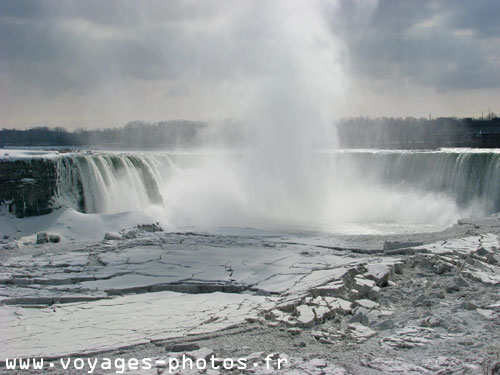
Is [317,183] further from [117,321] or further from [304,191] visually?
[117,321]

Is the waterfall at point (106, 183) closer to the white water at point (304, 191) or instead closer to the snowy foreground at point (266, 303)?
the white water at point (304, 191)

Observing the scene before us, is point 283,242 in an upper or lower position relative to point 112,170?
lower

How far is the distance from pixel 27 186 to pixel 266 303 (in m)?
10.7

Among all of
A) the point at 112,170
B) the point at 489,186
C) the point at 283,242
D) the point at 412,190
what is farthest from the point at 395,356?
the point at 412,190

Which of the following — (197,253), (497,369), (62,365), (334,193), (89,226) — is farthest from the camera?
(334,193)

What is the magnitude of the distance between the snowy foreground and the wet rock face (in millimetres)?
Answer: 3946

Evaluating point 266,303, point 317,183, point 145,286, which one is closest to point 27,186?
point 145,286

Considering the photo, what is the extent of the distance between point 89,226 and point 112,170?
4.22 m

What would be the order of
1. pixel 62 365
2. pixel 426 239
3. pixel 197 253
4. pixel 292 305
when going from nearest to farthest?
pixel 62 365 < pixel 292 305 < pixel 197 253 < pixel 426 239

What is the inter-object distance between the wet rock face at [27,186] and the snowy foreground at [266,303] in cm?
395

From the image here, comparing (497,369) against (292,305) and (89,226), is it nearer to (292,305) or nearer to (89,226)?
(292,305)

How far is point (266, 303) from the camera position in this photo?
7395mm

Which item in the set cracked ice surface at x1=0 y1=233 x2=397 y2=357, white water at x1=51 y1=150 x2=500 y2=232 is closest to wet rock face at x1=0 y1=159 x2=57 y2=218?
white water at x1=51 y1=150 x2=500 y2=232

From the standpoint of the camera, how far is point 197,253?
10.6 metres
